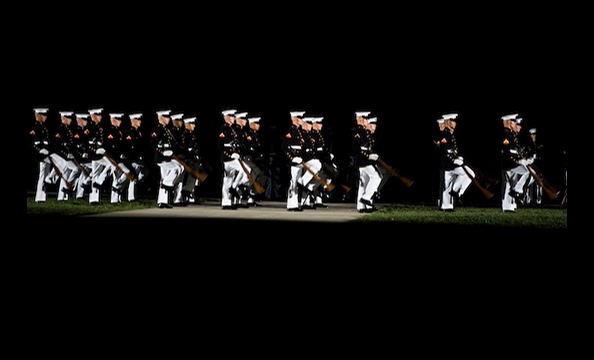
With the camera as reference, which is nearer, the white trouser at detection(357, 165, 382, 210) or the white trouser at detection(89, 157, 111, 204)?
the white trouser at detection(357, 165, 382, 210)

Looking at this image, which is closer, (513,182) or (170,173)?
(513,182)

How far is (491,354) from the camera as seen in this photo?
4418 mm

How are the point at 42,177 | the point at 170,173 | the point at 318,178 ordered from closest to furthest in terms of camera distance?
1. the point at 318,178
2. the point at 170,173
3. the point at 42,177

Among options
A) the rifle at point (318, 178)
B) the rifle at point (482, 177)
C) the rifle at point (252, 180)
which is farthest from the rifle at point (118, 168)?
the rifle at point (482, 177)

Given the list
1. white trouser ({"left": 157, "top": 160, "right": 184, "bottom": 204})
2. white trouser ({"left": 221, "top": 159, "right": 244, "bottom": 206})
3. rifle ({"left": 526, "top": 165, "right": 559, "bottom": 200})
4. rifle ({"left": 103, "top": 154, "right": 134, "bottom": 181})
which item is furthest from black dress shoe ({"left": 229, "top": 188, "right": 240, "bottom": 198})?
rifle ({"left": 526, "top": 165, "right": 559, "bottom": 200})

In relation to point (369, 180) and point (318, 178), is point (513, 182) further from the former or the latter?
point (318, 178)

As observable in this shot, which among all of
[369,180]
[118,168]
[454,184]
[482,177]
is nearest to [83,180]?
[118,168]

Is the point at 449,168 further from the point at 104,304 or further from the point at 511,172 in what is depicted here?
the point at 104,304

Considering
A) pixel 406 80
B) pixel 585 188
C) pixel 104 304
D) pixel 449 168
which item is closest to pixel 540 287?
pixel 585 188

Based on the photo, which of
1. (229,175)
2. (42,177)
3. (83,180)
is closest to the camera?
(229,175)

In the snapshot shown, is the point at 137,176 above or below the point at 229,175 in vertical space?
below

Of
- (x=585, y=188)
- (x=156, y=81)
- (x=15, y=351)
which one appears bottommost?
(x=15, y=351)

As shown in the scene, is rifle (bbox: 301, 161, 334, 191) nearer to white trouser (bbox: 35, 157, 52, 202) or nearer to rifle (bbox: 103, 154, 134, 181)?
rifle (bbox: 103, 154, 134, 181)

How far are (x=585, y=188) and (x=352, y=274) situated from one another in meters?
2.44
